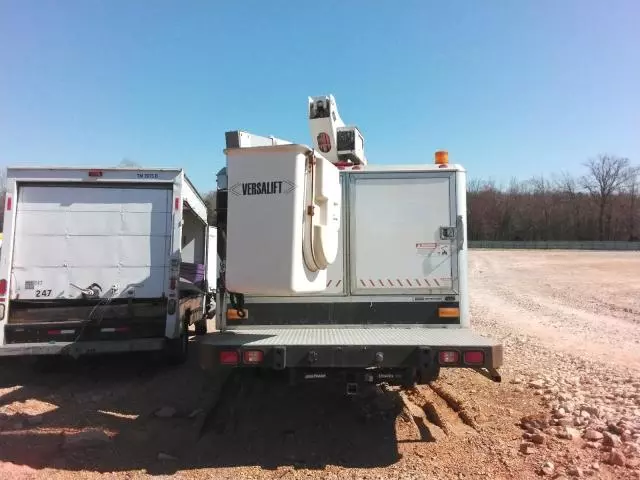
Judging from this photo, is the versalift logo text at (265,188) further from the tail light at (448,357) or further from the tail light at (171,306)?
the tail light at (171,306)

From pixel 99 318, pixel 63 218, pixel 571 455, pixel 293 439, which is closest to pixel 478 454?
pixel 571 455

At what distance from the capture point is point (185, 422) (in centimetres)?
596

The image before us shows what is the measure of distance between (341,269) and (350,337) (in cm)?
80

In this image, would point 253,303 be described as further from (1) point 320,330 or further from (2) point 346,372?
(2) point 346,372

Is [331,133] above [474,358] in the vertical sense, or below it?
above

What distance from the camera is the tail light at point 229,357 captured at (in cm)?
469

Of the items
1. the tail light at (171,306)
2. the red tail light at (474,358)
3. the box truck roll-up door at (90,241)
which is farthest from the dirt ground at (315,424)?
the box truck roll-up door at (90,241)

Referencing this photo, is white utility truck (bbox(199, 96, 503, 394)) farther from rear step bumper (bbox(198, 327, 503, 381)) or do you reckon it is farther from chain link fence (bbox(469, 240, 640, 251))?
chain link fence (bbox(469, 240, 640, 251))

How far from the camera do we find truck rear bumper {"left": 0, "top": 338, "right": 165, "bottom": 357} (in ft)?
23.2

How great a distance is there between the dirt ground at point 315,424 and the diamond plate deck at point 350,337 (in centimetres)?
52

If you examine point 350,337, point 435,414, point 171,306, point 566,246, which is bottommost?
point 435,414

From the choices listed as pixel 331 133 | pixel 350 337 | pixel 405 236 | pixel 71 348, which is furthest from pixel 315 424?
pixel 71 348

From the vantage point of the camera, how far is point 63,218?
24.8ft

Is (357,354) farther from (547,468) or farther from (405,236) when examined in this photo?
(547,468)
